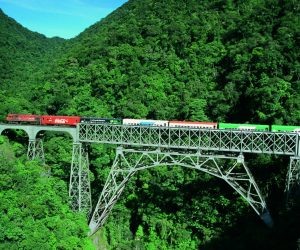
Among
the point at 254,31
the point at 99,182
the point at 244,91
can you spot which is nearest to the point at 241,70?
the point at 244,91

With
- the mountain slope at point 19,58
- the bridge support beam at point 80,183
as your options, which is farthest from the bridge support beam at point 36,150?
the mountain slope at point 19,58

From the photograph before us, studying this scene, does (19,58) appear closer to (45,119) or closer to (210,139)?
(45,119)

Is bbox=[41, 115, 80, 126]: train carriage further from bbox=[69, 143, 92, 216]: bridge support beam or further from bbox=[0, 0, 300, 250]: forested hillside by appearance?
bbox=[69, 143, 92, 216]: bridge support beam

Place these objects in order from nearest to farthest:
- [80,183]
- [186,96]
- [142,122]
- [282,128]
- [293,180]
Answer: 1. [293,180]
2. [282,128]
3. [80,183]
4. [142,122]
5. [186,96]

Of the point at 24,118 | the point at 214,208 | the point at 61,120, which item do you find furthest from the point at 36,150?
the point at 214,208

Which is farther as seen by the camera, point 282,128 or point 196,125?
point 196,125

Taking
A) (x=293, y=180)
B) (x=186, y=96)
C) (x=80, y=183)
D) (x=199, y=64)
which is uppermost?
(x=199, y=64)

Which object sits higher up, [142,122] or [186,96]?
[186,96]
